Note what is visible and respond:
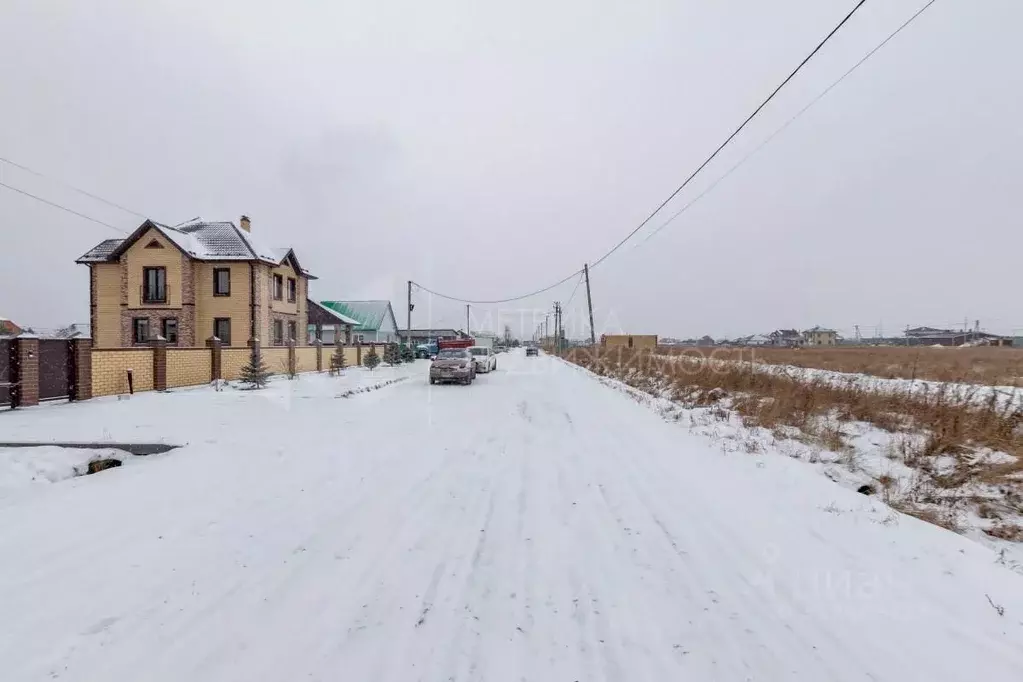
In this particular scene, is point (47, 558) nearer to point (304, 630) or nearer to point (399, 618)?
point (304, 630)

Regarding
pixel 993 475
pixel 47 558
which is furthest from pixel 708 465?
pixel 47 558

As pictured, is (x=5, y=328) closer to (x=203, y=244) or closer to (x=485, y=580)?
(x=203, y=244)

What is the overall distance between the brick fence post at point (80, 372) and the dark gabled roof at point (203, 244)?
13.9 metres

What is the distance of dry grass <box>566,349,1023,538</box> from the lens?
551cm

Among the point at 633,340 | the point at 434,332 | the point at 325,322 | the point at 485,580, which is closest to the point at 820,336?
the point at 633,340

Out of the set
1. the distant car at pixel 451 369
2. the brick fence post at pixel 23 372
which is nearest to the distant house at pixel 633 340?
Result: the distant car at pixel 451 369

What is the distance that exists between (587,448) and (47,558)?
21.9 ft

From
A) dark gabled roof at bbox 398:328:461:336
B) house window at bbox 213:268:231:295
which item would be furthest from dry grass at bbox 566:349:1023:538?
dark gabled roof at bbox 398:328:461:336

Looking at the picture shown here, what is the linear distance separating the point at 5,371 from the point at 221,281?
1623 cm

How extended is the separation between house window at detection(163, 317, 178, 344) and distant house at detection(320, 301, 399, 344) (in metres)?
26.7

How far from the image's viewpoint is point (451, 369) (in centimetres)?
1953

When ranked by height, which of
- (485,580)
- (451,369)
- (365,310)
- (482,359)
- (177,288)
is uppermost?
(365,310)

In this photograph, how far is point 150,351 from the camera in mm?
14992

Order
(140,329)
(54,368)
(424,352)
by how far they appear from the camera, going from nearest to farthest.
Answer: (54,368) < (140,329) < (424,352)
